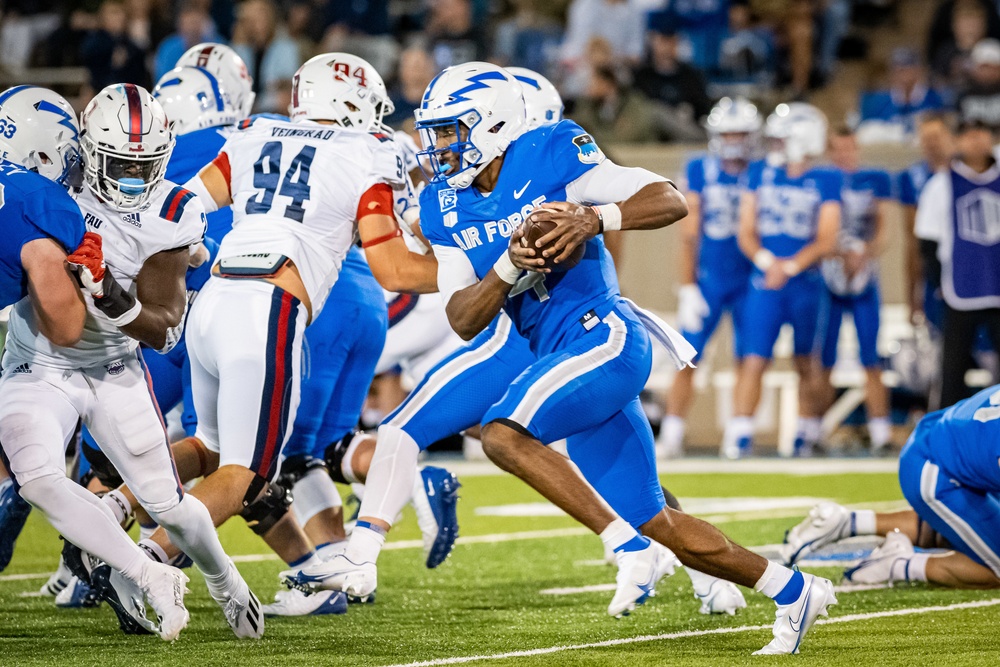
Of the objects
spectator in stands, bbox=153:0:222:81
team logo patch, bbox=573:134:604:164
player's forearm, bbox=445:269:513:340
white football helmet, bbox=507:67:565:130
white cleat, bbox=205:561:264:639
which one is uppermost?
team logo patch, bbox=573:134:604:164

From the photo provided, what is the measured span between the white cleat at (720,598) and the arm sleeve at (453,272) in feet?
4.20

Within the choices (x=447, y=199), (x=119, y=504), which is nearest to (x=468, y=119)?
(x=447, y=199)

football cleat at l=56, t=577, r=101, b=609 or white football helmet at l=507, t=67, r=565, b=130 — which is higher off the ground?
white football helmet at l=507, t=67, r=565, b=130

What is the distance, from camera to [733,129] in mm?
10039

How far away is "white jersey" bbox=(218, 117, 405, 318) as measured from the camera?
5000 mm

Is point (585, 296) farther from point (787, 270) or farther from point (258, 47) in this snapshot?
point (258, 47)

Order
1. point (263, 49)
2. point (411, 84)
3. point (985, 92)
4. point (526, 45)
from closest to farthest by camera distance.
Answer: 1. point (411, 84)
2. point (985, 92)
3. point (263, 49)
4. point (526, 45)

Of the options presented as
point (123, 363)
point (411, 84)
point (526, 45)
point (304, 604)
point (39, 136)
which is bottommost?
point (304, 604)

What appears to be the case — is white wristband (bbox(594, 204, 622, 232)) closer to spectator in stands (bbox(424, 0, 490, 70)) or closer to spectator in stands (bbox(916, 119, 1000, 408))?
spectator in stands (bbox(916, 119, 1000, 408))

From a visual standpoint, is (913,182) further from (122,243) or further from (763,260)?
(122,243)

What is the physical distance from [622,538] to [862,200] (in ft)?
21.7

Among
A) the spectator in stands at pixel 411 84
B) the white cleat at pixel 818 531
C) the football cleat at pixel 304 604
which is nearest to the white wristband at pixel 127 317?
the football cleat at pixel 304 604

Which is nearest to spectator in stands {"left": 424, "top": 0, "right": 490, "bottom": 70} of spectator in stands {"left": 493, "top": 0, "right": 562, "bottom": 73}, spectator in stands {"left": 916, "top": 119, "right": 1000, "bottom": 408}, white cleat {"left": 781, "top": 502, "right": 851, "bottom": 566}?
spectator in stands {"left": 493, "top": 0, "right": 562, "bottom": 73}

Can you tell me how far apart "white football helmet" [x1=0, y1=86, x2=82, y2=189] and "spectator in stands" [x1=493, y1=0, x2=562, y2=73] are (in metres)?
8.42
